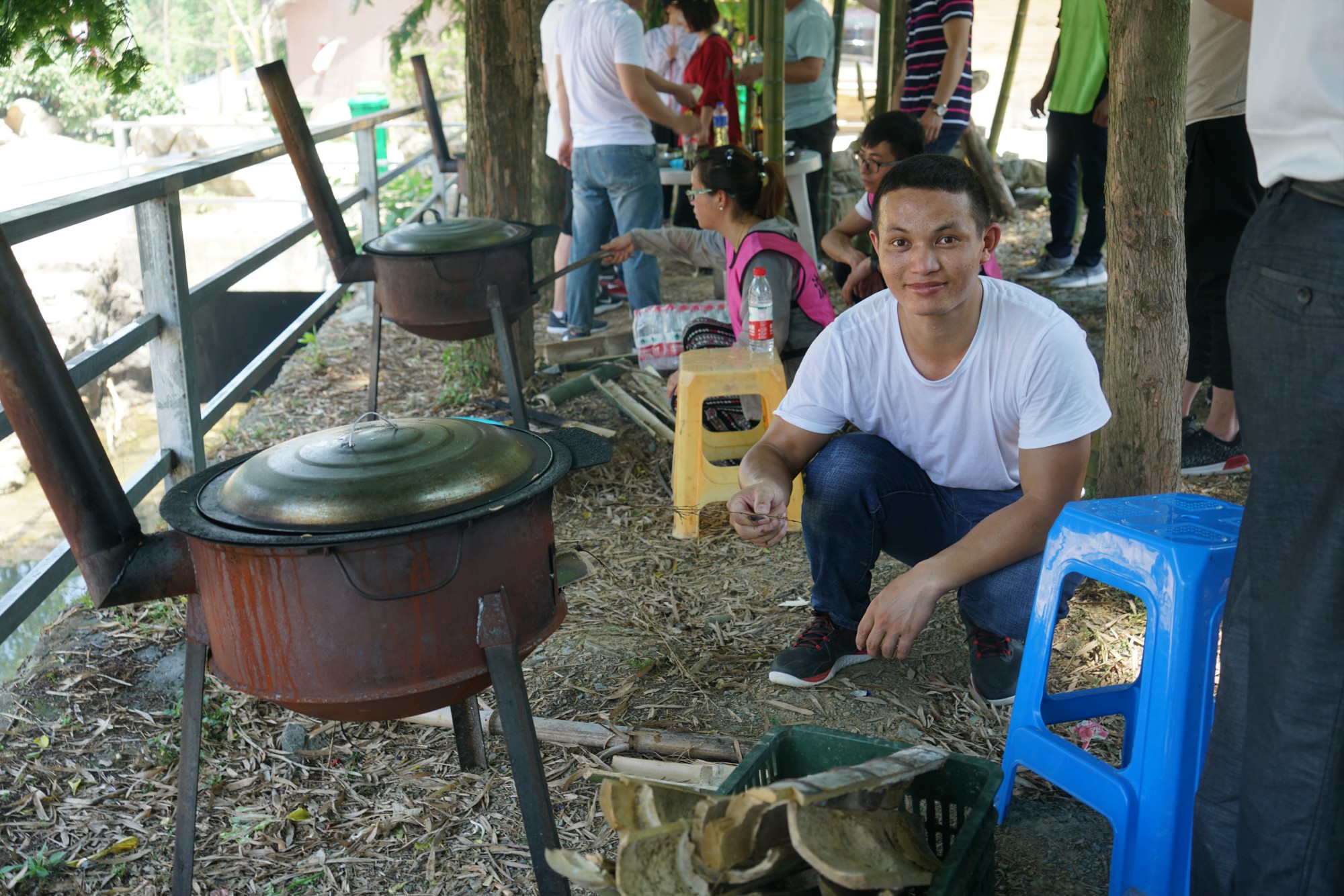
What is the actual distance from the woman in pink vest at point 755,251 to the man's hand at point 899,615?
2.05 m

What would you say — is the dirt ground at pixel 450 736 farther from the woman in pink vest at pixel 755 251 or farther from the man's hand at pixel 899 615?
Answer: the woman in pink vest at pixel 755 251

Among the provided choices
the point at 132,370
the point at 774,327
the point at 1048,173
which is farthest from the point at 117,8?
the point at 132,370

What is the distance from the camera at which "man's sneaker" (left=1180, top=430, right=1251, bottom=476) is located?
13.9 ft

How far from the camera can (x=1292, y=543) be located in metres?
1.50

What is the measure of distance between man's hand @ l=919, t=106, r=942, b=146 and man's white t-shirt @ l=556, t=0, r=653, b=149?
5.21 ft

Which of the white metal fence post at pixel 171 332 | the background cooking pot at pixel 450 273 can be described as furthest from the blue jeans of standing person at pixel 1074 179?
the white metal fence post at pixel 171 332

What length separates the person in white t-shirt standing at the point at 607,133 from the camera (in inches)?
223

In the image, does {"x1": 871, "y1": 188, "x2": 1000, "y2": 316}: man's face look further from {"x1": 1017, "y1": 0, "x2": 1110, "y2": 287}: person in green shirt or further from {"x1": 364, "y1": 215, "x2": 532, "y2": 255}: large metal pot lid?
{"x1": 1017, "y1": 0, "x2": 1110, "y2": 287}: person in green shirt

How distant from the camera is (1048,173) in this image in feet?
22.4

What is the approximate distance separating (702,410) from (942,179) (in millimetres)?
1683

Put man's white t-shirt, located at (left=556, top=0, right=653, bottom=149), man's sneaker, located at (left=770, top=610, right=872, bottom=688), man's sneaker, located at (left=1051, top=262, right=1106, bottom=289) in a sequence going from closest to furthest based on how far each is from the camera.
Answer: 1. man's sneaker, located at (left=770, top=610, right=872, bottom=688)
2. man's white t-shirt, located at (left=556, top=0, right=653, bottom=149)
3. man's sneaker, located at (left=1051, top=262, right=1106, bottom=289)

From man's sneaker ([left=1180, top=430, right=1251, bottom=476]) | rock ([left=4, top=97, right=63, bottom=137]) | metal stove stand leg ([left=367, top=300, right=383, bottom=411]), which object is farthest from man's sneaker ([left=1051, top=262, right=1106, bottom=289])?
rock ([left=4, top=97, right=63, bottom=137])

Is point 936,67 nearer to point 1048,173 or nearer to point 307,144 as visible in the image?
point 1048,173

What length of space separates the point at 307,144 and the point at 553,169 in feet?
10.6
